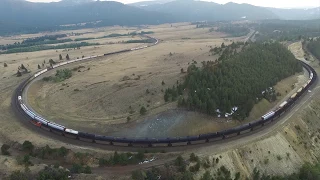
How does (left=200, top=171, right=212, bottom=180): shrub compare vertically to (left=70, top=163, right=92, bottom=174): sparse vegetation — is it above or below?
below

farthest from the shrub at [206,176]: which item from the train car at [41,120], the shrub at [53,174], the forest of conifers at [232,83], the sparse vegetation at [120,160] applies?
the train car at [41,120]

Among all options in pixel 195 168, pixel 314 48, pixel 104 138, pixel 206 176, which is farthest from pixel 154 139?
pixel 314 48

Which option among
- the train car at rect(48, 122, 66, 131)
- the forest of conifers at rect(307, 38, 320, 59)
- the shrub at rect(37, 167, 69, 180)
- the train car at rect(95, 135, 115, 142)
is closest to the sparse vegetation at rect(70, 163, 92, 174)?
the shrub at rect(37, 167, 69, 180)

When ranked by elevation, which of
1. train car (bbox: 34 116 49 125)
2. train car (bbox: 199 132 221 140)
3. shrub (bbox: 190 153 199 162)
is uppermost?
train car (bbox: 34 116 49 125)

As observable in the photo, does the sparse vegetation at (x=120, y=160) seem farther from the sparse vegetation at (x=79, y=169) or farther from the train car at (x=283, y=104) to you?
the train car at (x=283, y=104)

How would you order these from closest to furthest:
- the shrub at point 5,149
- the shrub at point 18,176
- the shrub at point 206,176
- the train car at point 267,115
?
the shrub at point 18,176 → the shrub at point 206,176 → the shrub at point 5,149 → the train car at point 267,115

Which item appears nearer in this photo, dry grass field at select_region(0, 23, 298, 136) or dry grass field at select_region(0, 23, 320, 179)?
dry grass field at select_region(0, 23, 320, 179)

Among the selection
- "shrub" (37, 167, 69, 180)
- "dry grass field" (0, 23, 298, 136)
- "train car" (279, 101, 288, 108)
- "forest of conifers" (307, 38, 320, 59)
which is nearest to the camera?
"shrub" (37, 167, 69, 180)

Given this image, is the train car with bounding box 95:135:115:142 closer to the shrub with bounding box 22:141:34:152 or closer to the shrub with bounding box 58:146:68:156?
the shrub with bounding box 58:146:68:156
